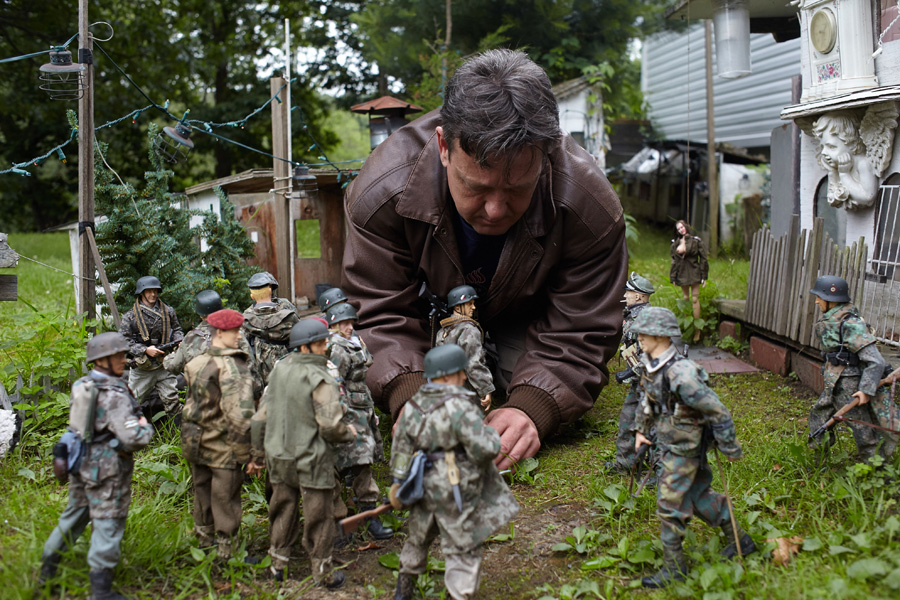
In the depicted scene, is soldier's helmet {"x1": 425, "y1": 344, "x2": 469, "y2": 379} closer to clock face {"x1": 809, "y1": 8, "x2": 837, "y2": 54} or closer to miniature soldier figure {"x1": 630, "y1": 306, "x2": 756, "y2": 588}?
miniature soldier figure {"x1": 630, "y1": 306, "x2": 756, "y2": 588}

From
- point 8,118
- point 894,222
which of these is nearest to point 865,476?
point 894,222

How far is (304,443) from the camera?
3.48m

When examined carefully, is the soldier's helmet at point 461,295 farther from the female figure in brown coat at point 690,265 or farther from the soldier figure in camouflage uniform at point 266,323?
the female figure in brown coat at point 690,265

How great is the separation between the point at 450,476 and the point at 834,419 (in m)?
2.53

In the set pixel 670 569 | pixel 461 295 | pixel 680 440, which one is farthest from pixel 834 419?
pixel 461 295

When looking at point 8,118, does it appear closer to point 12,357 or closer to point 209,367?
point 12,357

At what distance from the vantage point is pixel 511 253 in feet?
16.1

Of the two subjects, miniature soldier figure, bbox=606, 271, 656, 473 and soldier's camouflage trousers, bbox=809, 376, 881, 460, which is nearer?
soldier's camouflage trousers, bbox=809, 376, 881, 460

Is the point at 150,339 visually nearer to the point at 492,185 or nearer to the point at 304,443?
the point at 304,443

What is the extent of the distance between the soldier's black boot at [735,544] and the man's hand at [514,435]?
140 cm

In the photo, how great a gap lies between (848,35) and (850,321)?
10.4 feet

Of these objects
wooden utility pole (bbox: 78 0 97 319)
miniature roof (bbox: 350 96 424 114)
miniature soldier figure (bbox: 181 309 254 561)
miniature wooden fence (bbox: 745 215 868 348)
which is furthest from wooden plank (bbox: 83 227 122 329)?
miniature wooden fence (bbox: 745 215 868 348)

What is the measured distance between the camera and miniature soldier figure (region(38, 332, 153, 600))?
10.7 feet

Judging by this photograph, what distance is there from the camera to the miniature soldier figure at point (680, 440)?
339 cm
